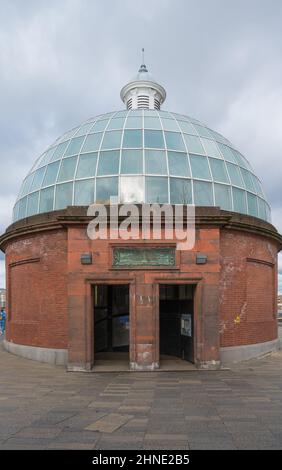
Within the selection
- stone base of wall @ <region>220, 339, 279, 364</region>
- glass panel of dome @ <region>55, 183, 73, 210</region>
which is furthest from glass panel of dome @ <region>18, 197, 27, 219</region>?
stone base of wall @ <region>220, 339, 279, 364</region>

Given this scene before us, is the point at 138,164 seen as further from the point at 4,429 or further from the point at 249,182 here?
the point at 4,429

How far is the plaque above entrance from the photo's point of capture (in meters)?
12.1

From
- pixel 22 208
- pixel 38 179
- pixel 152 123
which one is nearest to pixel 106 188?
pixel 38 179

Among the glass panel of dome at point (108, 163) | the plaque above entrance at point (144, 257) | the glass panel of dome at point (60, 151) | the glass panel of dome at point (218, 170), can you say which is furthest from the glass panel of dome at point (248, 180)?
the glass panel of dome at point (60, 151)

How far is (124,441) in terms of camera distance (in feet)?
20.0

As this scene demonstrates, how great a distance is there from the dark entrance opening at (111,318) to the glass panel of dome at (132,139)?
5.82 meters

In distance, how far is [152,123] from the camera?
52.8 feet

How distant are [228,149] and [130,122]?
4.65 meters

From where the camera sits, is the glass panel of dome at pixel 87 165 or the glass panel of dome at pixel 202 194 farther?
the glass panel of dome at pixel 87 165

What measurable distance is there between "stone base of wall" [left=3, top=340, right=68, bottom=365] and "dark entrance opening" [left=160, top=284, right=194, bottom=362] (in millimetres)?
4129

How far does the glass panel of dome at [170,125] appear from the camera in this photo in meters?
15.9

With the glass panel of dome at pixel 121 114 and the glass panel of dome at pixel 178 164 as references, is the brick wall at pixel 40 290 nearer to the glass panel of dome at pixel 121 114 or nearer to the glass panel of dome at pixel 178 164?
the glass panel of dome at pixel 178 164

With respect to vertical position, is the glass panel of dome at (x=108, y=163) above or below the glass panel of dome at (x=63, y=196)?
above
